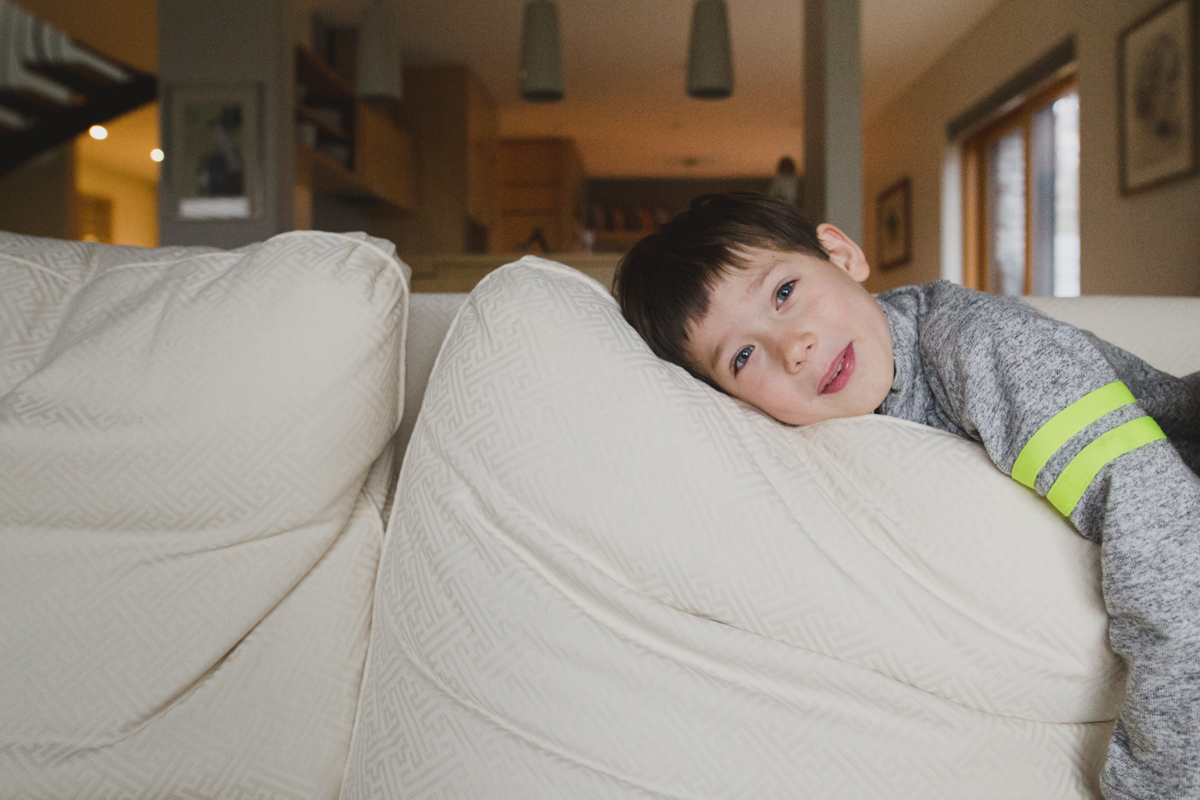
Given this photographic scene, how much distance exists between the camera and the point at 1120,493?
0.58 meters

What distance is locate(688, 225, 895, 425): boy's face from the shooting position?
0.83 metres

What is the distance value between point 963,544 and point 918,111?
6.03 m

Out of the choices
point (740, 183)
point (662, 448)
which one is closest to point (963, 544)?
point (662, 448)

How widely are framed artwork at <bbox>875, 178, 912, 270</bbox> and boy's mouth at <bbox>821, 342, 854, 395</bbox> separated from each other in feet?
18.6

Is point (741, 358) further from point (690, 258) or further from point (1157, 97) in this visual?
point (1157, 97)

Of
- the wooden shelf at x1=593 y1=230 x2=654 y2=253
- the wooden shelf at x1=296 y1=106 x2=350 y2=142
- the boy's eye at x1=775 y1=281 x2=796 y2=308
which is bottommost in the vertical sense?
the boy's eye at x1=775 y1=281 x2=796 y2=308

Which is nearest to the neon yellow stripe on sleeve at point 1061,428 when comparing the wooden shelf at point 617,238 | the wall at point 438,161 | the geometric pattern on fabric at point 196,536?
the geometric pattern on fabric at point 196,536

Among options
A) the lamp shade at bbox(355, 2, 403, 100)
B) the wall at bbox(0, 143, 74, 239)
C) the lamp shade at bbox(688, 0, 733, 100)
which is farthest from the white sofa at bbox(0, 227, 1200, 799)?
the wall at bbox(0, 143, 74, 239)

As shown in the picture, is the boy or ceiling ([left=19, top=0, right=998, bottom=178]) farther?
ceiling ([left=19, top=0, right=998, bottom=178])

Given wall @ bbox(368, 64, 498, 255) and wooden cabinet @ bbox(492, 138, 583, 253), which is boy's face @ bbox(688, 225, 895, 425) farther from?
wooden cabinet @ bbox(492, 138, 583, 253)

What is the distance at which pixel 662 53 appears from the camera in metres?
5.24

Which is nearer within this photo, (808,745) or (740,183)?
(808,745)

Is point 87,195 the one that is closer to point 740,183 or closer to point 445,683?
point 740,183

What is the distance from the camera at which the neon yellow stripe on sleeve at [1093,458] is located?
59 cm
